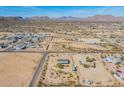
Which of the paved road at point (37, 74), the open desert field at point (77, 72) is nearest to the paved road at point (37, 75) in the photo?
the paved road at point (37, 74)

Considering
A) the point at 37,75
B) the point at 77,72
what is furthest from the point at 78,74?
the point at 37,75

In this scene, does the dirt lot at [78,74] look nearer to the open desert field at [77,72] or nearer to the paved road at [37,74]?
the open desert field at [77,72]

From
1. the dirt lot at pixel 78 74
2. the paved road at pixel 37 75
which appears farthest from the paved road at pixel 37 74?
the dirt lot at pixel 78 74

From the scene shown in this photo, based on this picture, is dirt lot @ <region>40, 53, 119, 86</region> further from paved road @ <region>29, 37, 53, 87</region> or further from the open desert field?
paved road @ <region>29, 37, 53, 87</region>

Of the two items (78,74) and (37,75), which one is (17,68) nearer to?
(37,75)

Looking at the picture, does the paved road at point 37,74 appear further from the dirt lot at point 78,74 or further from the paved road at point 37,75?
the dirt lot at point 78,74

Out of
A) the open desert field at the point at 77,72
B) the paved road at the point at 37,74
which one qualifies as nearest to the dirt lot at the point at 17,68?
the paved road at the point at 37,74

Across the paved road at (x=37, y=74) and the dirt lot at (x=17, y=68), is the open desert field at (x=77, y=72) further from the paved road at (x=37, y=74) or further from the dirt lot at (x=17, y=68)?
the dirt lot at (x=17, y=68)

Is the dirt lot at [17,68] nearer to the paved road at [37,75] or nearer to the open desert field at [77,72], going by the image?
the paved road at [37,75]

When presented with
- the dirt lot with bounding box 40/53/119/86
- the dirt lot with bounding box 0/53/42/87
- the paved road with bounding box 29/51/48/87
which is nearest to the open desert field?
the dirt lot with bounding box 40/53/119/86
